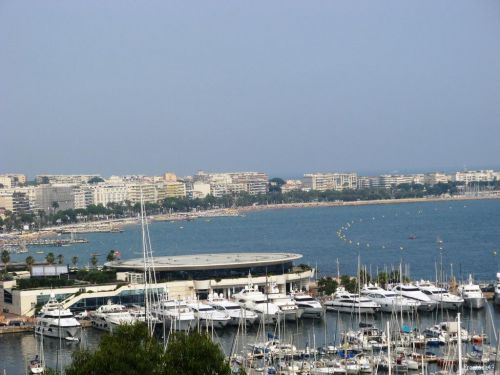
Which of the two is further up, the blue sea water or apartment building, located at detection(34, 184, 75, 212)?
apartment building, located at detection(34, 184, 75, 212)

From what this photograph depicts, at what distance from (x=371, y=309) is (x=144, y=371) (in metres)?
12.0

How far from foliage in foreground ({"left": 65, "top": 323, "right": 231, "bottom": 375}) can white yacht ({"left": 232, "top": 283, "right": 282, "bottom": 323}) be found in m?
9.18

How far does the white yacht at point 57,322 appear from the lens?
19.8 metres

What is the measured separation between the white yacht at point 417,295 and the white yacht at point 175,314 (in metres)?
4.26

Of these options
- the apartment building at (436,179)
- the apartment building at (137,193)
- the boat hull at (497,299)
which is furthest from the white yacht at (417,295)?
the apartment building at (436,179)

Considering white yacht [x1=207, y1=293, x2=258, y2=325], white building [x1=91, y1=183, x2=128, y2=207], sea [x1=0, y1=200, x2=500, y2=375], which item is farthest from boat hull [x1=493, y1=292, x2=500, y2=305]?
white building [x1=91, y1=183, x2=128, y2=207]

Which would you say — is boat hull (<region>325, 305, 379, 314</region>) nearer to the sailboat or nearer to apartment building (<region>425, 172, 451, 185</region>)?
the sailboat

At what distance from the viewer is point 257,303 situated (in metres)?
21.9

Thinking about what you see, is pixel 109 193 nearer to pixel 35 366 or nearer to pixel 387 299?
pixel 387 299

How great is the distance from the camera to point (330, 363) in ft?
52.5

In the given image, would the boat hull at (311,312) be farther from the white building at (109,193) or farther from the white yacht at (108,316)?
the white building at (109,193)

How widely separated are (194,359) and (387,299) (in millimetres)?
12279

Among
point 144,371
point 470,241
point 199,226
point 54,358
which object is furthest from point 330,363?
point 199,226

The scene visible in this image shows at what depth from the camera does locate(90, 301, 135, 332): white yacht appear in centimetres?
2048
